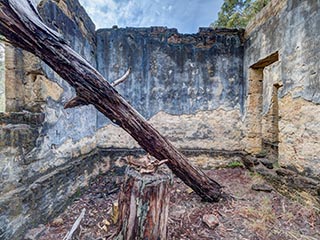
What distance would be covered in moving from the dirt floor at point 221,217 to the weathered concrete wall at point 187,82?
136 centimetres

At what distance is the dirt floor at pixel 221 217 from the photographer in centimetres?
200

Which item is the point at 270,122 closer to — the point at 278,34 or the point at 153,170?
the point at 278,34

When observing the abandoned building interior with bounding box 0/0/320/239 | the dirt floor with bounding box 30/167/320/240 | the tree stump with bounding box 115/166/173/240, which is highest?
the abandoned building interior with bounding box 0/0/320/239

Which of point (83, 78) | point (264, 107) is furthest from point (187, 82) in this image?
point (83, 78)

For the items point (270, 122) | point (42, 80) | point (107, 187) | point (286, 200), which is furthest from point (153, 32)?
point (286, 200)

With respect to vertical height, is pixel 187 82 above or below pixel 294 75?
above

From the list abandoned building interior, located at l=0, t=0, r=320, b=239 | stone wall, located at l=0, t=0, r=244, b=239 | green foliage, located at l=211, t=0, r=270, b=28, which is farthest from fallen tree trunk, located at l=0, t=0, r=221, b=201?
green foliage, located at l=211, t=0, r=270, b=28

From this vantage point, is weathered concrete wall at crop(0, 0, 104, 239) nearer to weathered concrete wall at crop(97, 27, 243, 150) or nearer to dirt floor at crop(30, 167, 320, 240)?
dirt floor at crop(30, 167, 320, 240)

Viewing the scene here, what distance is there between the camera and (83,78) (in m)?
1.87

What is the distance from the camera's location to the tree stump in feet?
5.68

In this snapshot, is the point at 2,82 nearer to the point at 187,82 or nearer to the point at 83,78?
the point at 83,78

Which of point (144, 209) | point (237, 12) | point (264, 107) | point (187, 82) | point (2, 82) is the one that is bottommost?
point (144, 209)

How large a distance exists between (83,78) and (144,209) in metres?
1.48

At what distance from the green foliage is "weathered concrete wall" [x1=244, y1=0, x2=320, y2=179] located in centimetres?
360
